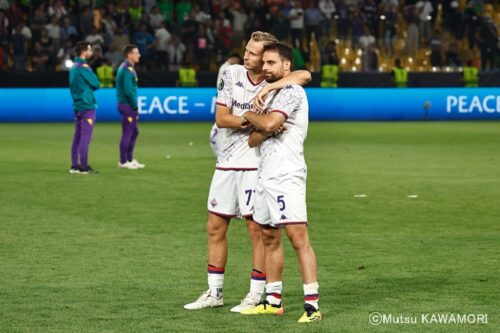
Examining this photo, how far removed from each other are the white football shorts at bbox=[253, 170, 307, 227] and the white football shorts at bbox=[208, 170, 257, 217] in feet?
1.33

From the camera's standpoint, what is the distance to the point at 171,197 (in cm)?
1628

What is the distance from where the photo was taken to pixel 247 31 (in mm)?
39250

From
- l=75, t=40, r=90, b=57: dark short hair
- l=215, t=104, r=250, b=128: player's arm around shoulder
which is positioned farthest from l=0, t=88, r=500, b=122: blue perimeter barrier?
l=215, t=104, r=250, b=128: player's arm around shoulder

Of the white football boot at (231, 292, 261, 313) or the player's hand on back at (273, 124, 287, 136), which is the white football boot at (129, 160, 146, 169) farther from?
the player's hand on back at (273, 124, 287, 136)

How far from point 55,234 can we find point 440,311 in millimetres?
5359

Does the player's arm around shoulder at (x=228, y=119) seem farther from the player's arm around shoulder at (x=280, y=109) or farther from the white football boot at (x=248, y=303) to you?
the white football boot at (x=248, y=303)

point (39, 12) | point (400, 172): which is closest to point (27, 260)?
point (400, 172)

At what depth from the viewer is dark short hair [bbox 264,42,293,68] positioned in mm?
8172

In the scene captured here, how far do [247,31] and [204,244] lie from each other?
27.8m

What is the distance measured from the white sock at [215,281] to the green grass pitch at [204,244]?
0.21m

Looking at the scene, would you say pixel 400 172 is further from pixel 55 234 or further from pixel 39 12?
pixel 39 12

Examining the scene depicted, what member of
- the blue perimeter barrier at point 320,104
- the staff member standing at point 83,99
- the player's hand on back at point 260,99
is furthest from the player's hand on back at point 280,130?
the blue perimeter barrier at point 320,104

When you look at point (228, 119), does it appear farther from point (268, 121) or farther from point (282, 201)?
point (282, 201)

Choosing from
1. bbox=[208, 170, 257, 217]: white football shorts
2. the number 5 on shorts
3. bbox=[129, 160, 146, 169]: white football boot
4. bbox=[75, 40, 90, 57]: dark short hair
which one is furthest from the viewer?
bbox=[129, 160, 146, 169]: white football boot
